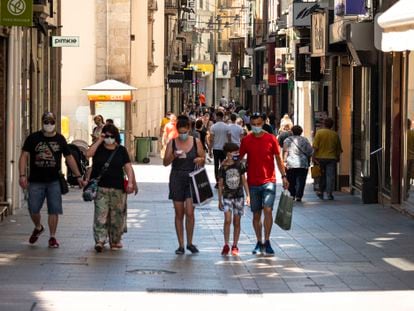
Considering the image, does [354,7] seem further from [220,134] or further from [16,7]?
[16,7]

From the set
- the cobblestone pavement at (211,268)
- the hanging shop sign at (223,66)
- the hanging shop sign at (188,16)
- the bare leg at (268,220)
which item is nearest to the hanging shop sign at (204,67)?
the hanging shop sign at (223,66)

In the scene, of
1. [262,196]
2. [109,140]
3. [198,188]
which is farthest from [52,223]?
[262,196]

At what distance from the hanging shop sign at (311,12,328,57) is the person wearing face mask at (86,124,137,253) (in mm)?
15279

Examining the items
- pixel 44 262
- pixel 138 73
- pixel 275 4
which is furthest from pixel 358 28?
pixel 275 4

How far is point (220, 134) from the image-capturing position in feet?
99.5

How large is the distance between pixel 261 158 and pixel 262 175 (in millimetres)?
220

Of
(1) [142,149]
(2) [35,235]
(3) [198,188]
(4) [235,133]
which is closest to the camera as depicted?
(3) [198,188]

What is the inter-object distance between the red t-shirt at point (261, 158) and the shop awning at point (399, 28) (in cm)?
262

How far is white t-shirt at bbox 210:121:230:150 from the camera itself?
30.2m

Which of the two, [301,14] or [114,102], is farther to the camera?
[114,102]

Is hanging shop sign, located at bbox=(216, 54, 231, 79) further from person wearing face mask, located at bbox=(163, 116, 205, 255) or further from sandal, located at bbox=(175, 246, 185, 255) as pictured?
sandal, located at bbox=(175, 246, 185, 255)

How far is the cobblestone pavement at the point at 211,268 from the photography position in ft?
40.1

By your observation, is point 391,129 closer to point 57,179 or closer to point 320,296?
point 57,179

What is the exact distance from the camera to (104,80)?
42594mm
